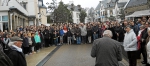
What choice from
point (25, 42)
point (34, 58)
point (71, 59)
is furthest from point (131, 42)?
point (25, 42)

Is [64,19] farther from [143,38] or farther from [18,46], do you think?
[18,46]

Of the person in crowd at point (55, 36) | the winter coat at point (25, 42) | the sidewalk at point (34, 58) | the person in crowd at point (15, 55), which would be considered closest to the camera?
the person in crowd at point (15, 55)

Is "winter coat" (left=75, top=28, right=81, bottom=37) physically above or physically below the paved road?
above

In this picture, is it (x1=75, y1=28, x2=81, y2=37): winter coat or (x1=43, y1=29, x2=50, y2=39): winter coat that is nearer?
(x1=43, y1=29, x2=50, y2=39): winter coat

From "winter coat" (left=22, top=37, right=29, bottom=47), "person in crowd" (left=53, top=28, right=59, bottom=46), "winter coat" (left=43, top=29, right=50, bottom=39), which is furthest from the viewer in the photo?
"person in crowd" (left=53, top=28, right=59, bottom=46)

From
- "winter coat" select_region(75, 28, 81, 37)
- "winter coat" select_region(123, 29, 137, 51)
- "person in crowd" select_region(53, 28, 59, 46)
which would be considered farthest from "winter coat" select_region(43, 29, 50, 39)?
"winter coat" select_region(123, 29, 137, 51)

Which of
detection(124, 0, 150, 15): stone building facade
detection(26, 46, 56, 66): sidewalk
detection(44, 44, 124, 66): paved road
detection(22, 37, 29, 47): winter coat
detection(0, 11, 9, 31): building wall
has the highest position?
detection(124, 0, 150, 15): stone building facade

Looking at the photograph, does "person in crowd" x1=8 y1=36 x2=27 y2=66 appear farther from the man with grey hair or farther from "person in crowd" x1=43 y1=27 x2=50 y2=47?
"person in crowd" x1=43 y1=27 x2=50 y2=47

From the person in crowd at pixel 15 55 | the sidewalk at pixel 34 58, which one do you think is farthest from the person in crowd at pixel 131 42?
the sidewalk at pixel 34 58

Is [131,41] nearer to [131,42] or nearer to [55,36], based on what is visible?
[131,42]

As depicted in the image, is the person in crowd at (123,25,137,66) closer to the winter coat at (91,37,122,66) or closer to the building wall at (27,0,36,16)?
the winter coat at (91,37,122,66)

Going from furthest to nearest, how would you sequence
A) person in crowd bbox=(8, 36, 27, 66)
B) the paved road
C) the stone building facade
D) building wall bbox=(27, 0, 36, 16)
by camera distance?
1. building wall bbox=(27, 0, 36, 16)
2. the stone building facade
3. the paved road
4. person in crowd bbox=(8, 36, 27, 66)

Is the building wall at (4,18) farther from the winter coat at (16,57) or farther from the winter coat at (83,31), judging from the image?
the winter coat at (16,57)

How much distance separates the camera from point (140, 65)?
1171 cm
